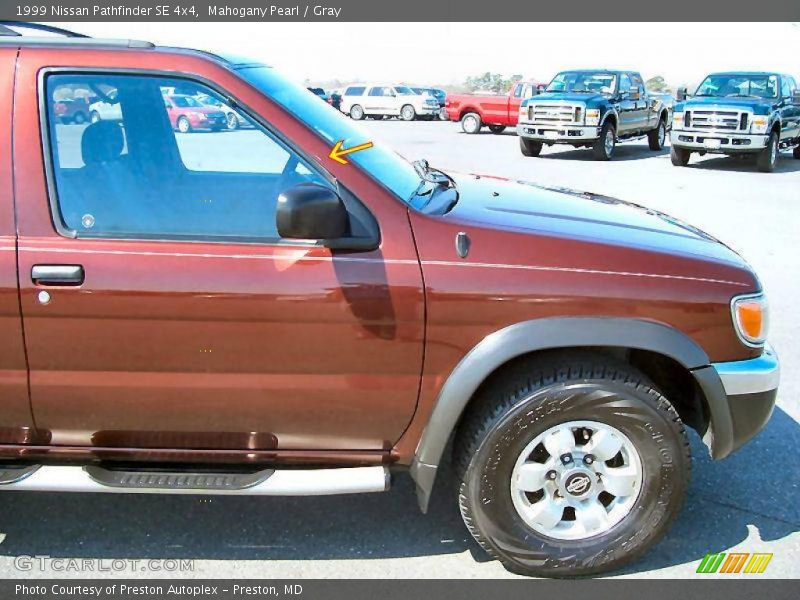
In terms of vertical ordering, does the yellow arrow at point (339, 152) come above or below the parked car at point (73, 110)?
below

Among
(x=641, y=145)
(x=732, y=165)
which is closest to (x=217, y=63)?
(x=732, y=165)

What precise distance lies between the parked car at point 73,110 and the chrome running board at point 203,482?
1312 mm

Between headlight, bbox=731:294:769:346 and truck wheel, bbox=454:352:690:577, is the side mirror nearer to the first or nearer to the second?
truck wheel, bbox=454:352:690:577

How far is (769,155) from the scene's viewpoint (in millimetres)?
15297

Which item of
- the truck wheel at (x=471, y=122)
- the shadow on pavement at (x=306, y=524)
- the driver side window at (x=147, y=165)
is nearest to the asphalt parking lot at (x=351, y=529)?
the shadow on pavement at (x=306, y=524)

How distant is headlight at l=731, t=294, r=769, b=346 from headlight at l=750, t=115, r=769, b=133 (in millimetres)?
13673

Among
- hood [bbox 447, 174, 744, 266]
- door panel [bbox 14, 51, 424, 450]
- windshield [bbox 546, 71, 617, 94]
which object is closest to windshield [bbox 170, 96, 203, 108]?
door panel [bbox 14, 51, 424, 450]

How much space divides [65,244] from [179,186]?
46cm

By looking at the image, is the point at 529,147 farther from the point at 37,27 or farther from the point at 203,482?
the point at 203,482

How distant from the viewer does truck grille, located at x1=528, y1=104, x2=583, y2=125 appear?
17.2m

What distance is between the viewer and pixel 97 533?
3215 millimetres

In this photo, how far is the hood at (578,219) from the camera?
112 inches

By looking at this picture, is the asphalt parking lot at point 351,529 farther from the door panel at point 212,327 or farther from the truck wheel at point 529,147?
the truck wheel at point 529,147

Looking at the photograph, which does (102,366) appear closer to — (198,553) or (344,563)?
(198,553)
